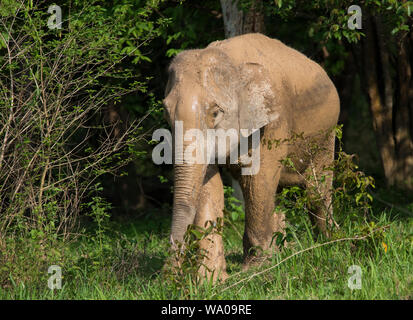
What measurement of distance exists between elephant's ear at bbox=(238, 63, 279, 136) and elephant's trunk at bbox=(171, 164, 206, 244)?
1.01 metres

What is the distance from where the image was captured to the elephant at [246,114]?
263 inches

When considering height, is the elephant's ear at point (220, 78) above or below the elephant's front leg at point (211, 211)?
above

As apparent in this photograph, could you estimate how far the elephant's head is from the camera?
6.59m

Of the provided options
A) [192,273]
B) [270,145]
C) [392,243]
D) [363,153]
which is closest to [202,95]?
[270,145]

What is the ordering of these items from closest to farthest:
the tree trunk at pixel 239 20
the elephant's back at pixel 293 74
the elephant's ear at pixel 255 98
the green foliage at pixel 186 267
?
the green foliage at pixel 186 267, the elephant's ear at pixel 255 98, the elephant's back at pixel 293 74, the tree trunk at pixel 239 20

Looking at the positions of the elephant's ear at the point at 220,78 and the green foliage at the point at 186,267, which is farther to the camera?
the elephant's ear at the point at 220,78

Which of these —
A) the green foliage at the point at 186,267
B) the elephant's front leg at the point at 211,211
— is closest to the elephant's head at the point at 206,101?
the green foliage at the point at 186,267

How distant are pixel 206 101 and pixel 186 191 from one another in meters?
0.85

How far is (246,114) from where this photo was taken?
743 centimetres

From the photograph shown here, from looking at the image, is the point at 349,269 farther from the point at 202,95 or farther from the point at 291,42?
the point at 291,42

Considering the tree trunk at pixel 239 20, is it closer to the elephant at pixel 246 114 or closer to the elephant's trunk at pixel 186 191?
the elephant at pixel 246 114

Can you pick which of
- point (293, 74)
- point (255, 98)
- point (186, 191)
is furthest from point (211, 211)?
point (293, 74)

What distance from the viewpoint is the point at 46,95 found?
7555mm
